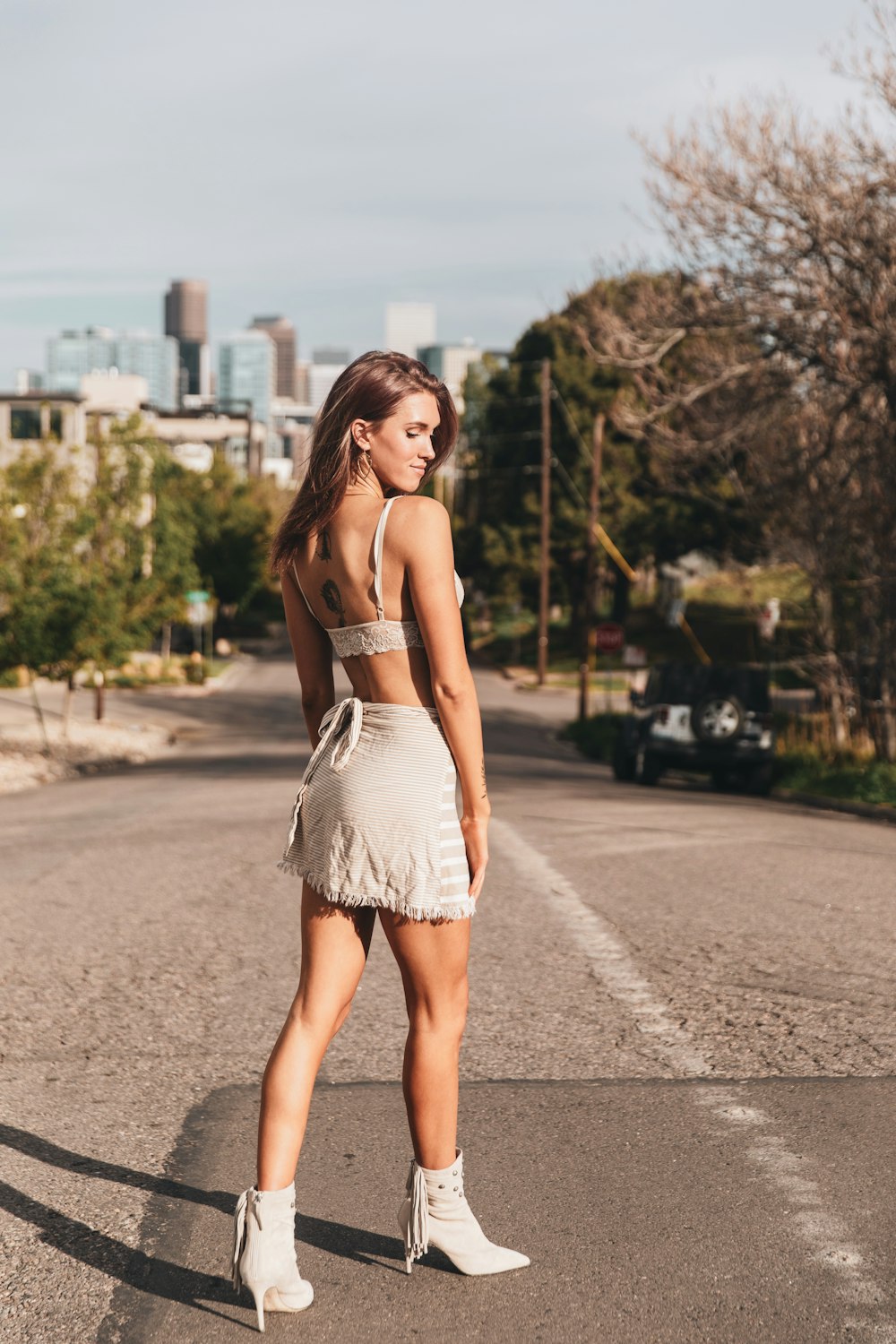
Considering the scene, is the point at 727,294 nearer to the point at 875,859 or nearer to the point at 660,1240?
the point at 875,859

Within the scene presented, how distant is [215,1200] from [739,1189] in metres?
1.38

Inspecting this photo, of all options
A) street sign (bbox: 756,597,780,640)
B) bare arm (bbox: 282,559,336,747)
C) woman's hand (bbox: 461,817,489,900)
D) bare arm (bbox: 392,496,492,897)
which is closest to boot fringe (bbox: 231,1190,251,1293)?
woman's hand (bbox: 461,817,489,900)

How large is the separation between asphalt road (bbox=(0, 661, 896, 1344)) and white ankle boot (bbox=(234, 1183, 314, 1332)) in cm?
6

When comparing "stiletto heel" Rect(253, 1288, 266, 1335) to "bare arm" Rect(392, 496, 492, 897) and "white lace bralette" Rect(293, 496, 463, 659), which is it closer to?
"bare arm" Rect(392, 496, 492, 897)

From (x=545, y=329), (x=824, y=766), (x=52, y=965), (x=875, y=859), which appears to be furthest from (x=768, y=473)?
(x=545, y=329)

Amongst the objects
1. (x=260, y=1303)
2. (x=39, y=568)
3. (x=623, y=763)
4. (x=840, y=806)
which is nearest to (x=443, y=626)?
(x=260, y=1303)

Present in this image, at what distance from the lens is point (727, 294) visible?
1858cm

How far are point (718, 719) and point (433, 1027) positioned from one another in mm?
17573

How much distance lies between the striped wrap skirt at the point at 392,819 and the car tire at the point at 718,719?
17488mm

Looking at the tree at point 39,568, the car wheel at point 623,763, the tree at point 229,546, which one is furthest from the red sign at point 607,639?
the tree at point 229,546

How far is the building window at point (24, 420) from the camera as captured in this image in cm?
7319

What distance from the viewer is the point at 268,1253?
320 centimetres

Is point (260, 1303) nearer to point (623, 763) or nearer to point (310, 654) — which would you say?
point (310, 654)

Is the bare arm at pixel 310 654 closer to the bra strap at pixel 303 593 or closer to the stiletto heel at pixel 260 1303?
the bra strap at pixel 303 593
